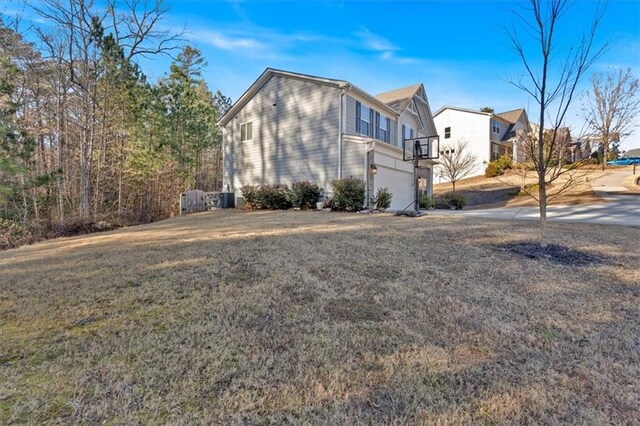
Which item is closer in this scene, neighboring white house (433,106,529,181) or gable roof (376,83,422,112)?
gable roof (376,83,422,112)

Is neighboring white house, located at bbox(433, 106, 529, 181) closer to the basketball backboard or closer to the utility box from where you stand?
the basketball backboard

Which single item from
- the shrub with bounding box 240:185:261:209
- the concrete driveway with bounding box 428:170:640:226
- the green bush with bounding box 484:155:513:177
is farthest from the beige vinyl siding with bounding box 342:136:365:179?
the green bush with bounding box 484:155:513:177

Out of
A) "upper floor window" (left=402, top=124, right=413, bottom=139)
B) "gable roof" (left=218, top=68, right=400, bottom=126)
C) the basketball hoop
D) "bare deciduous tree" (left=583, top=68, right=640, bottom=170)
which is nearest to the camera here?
the basketball hoop

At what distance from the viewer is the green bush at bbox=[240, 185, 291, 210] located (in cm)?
1450

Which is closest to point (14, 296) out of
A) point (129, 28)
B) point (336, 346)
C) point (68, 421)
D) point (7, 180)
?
point (68, 421)

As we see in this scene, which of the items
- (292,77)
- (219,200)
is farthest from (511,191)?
(219,200)

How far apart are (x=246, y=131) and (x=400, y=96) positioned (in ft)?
30.3

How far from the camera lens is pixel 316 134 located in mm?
14867

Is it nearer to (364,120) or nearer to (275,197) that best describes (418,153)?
(364,120)

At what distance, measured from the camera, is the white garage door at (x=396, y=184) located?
14.4 metres

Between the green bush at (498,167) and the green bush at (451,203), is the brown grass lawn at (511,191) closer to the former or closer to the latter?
the green bush at (498,167)

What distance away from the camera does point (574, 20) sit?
5527 millimetres

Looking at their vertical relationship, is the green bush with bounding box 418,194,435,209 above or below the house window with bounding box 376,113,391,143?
below

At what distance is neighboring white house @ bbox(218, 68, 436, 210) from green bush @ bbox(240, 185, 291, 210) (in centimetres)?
140
